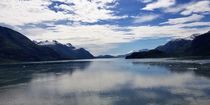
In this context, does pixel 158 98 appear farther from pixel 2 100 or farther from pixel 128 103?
pixel 2 100

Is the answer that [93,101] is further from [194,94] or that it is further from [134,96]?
[194,94]

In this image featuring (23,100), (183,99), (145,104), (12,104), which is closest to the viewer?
Answer: (145,104)

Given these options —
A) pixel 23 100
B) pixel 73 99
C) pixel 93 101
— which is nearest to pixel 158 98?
pixel 93 101

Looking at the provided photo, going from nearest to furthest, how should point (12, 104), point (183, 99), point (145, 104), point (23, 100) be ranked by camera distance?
point (145, 104) < point (183, 99) < point (12, 104) < point (23, 100)

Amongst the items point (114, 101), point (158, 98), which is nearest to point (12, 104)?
point (114, 101)

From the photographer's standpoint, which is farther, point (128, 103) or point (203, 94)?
point (203, 94)

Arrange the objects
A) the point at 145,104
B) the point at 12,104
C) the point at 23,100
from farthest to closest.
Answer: the point at 23,100
the point at 12,104
the point at 145,104

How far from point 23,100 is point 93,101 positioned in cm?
1406

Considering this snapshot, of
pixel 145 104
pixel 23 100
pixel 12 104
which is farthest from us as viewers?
pixel 23 100

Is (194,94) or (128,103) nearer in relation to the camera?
(128,103)

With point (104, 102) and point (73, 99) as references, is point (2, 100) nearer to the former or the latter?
point (73, 99)

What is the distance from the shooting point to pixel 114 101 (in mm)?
46000

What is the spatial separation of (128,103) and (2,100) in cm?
2366

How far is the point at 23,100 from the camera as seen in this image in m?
53.0
